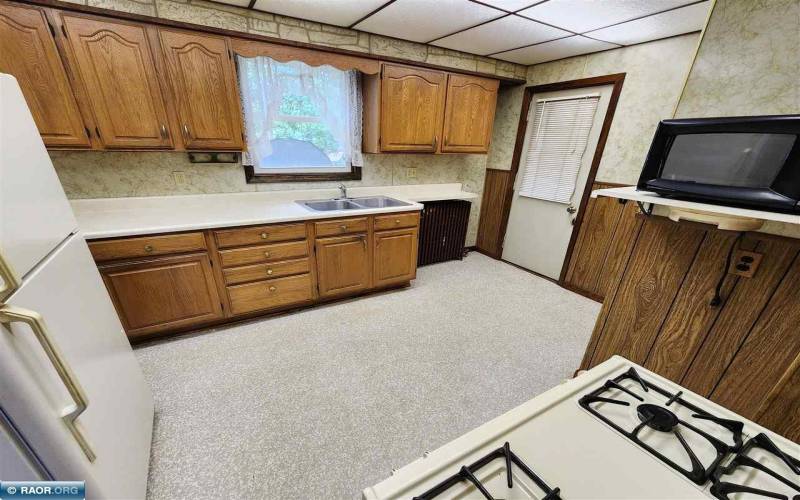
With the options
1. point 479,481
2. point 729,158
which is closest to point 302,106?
point 729,158

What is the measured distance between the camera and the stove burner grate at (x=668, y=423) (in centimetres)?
59

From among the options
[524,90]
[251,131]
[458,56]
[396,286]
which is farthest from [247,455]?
[524,90]

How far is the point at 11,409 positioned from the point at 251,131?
2201 mm

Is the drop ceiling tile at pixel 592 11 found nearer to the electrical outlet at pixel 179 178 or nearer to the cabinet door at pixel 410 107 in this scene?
the cabinet door at pixel 410 107

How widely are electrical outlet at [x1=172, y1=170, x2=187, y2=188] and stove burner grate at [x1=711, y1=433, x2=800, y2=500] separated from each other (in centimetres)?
302

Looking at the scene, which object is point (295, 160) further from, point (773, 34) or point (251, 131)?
point (773, 34)

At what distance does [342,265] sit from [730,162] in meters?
2.29

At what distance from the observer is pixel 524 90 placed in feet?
10.8

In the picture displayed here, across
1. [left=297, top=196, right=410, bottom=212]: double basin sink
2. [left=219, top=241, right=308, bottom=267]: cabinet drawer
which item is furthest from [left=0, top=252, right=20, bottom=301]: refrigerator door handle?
[left=297, top=196, right=410, bottom=212]: double basin sink

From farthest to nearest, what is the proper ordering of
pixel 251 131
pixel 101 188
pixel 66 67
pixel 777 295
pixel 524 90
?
pixel 524 90 < pixel 251 131 < pixel 101 188 < pixel 66 67 < pixel 777 295

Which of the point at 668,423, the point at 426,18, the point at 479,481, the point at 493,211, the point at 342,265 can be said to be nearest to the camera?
the point at 479,481

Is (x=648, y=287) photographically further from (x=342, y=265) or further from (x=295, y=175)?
(x=295, y=175)

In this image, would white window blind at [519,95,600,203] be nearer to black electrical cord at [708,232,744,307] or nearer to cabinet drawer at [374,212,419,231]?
cabinet drawer at [374,212,419,231]

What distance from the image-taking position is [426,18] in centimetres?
211
